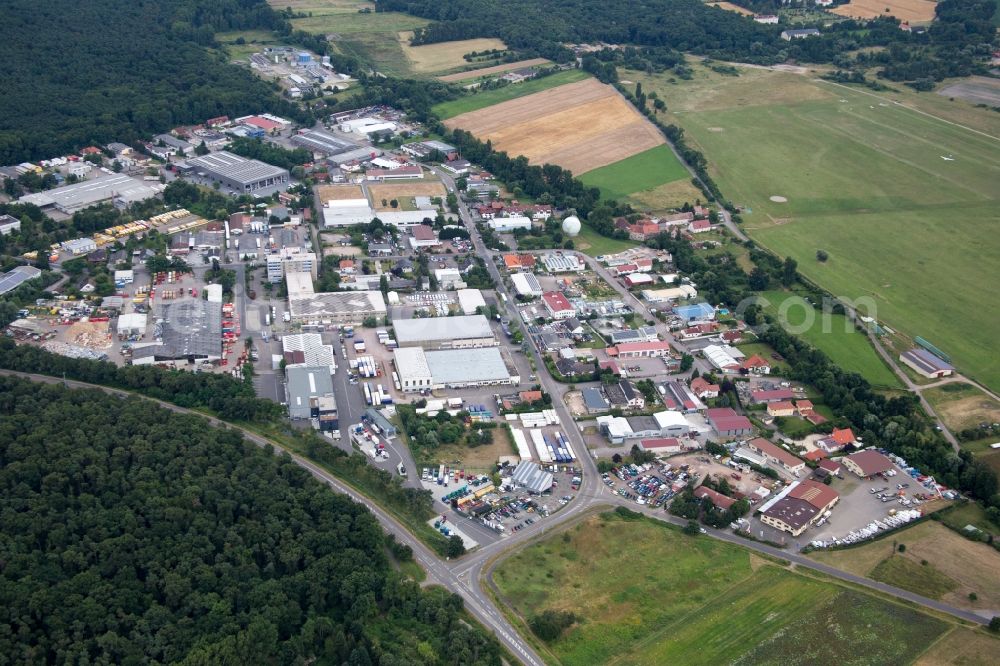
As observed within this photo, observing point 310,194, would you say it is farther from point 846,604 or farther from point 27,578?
point 846,604

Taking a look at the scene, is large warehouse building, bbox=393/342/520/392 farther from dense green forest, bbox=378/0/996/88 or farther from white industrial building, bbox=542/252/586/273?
dense green forest, bbox=378/0/996/88

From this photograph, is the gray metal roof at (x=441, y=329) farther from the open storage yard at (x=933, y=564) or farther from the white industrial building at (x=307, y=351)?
the open storage yard at (x=933, y=564)

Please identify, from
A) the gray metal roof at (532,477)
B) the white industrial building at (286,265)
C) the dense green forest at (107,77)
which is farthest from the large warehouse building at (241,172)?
the gray metal roof at (532,477)

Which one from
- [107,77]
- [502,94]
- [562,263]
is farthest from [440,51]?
[562,263]

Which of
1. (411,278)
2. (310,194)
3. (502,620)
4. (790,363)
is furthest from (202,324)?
(790,363)

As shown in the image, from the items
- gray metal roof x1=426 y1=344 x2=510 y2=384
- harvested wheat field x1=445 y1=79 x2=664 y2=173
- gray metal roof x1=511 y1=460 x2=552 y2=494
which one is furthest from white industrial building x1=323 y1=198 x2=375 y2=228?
gray metal roof x1=511 y1=460 x2=552 y2=494

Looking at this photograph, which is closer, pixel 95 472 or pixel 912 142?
pixel 95 472
